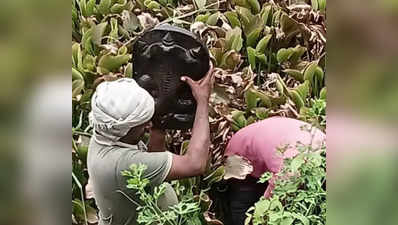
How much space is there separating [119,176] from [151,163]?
100 millimetres

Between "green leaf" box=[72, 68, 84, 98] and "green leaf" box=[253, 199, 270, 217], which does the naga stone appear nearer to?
"green leaf" box=[72, 68, 84, 98]

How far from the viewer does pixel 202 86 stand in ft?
6.27

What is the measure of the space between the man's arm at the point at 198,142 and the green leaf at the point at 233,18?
5.6 inches

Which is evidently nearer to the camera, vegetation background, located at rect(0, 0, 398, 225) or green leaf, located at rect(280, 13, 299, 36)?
vegetation background, located at rect(0, 0, 398, 225)

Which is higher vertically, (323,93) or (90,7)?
(90,7)

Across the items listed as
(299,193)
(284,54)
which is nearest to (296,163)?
Answer: (299,193)

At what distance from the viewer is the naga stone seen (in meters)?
1.89

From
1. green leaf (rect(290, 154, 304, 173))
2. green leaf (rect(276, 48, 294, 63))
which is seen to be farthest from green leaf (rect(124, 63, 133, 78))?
green leaf (rect(290, 154, 304, 173))

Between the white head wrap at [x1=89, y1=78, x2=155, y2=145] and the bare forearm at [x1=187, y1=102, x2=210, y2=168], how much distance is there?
0.45 feet

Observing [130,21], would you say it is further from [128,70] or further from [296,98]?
[296,98]

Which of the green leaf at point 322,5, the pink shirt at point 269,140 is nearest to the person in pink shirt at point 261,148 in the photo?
the pink shirt at point 269,140

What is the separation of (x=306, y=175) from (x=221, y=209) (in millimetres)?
275
